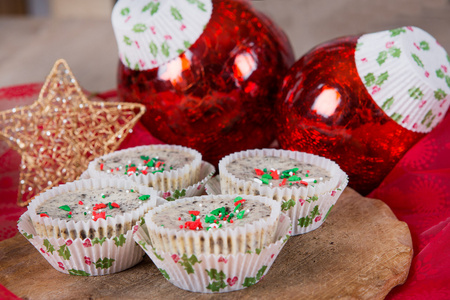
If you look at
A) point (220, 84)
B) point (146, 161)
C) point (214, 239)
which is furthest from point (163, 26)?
point (214, 239)

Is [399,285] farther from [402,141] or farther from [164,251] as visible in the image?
[164,251]

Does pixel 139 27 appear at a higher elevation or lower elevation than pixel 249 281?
higher

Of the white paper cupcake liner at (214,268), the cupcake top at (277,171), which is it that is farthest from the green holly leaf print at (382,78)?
the white paper cupcake liner at (214,268)

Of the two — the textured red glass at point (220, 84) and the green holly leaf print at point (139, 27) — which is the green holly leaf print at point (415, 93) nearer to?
the textured red glass at point (220, 84)

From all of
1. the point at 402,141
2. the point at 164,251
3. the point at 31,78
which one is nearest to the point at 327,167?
the point at 402,141

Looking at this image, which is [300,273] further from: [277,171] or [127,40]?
[127,40]

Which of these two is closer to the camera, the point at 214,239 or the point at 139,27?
the point at 214,239

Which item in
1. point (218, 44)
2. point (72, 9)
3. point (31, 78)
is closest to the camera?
point (218, 44)
